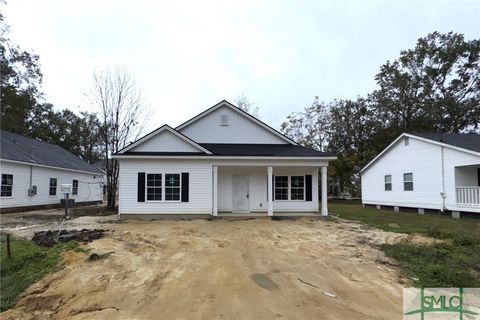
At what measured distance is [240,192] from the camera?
55.0 ft

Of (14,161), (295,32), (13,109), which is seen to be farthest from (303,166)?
(13,109)

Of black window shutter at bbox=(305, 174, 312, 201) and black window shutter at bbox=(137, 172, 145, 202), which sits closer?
black window shutter at bbox=(137, 172, 145, 202)

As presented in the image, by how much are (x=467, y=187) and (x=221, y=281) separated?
15.3 meters

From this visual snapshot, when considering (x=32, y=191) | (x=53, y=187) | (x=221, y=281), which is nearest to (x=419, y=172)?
(x=221, y=281)

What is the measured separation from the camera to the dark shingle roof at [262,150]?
15633 millimetres

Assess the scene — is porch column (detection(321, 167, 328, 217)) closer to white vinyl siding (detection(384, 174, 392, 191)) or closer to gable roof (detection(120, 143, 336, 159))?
gable roof (detection(120, 143, 336, 159))

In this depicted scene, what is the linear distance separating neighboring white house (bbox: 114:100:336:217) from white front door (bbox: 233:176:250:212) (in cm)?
5

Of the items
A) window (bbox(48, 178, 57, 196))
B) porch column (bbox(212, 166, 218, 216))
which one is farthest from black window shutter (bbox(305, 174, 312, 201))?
window (bbox(48, 178, 57, 196))

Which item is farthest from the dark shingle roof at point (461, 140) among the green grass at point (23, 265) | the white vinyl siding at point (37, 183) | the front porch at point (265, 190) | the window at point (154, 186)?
the white vinyl siding at point (37, 183)

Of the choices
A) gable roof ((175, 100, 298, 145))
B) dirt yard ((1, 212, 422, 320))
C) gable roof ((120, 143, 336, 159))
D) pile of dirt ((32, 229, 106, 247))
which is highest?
gable roof ((175, 100, 298, 145))

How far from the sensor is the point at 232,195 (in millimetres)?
16703

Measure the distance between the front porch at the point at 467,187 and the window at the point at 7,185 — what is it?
23460 mm

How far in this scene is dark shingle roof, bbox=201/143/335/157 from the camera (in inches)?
615

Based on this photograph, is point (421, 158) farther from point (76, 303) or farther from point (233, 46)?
point (76, 303)
